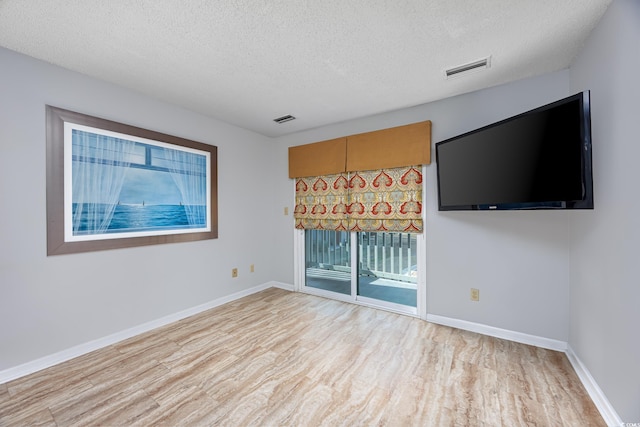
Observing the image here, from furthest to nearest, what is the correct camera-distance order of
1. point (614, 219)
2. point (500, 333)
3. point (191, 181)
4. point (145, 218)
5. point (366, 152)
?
point (366, 152)
point (191, 181)
point (145, 218)
point (500, 333)
point (614, 219)

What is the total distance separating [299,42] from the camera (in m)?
1.81

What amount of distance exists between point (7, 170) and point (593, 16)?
410 cm

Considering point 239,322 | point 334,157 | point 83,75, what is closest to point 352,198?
point 334,157

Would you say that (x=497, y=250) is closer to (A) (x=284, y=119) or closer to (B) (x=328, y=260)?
(B) (x=328, y=260)

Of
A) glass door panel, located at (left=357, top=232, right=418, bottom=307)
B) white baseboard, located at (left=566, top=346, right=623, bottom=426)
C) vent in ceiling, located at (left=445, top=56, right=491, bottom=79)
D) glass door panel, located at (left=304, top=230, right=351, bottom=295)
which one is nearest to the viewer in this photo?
white baseboard, located at (left=566, top=346, right=623, bottom=426)

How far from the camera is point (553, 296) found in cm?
224

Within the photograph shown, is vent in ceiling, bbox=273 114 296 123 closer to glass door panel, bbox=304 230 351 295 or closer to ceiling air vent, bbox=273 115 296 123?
ceiling air vent, bbox=273 115 296 123

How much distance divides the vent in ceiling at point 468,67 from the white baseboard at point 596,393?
7.86ft

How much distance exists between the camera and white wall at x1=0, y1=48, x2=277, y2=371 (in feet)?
6.27

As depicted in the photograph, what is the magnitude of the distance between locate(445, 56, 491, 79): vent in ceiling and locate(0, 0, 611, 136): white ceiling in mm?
53

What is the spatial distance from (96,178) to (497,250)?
3.80 meters

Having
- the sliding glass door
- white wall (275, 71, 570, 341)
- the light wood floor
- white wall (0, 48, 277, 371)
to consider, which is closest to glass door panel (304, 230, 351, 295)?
the sliding glass door

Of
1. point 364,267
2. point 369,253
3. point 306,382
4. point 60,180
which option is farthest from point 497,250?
point 60,180

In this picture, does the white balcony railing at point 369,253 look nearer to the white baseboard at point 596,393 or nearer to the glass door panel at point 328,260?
the glass door panel at point 328,260
